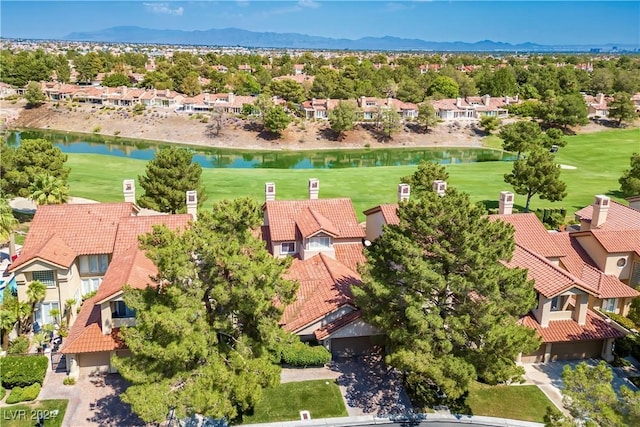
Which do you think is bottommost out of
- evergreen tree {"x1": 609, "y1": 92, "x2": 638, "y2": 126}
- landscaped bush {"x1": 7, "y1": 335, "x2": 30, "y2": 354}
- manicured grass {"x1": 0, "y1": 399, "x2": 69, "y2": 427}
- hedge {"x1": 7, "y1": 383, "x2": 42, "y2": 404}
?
manicured grass {"x1": 0, "y1": 399, "x2": 69, "y2": 427}

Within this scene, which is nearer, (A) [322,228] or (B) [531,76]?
(A) [322,228]

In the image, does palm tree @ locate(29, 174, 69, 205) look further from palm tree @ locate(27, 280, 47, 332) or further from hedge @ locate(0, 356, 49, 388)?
hedge @ locate(0, 356, 49, 388)

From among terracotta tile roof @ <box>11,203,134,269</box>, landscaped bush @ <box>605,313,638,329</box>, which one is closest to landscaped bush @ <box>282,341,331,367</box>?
terracotta tile roof @ <box>11,203,134,269</box>

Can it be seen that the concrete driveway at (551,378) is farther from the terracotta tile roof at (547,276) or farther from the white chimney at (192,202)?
the white chimney at (192,202)

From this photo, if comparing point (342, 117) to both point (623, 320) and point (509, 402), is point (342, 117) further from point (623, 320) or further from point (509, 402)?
point (509, 402)

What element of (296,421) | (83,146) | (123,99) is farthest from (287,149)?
(296,421)

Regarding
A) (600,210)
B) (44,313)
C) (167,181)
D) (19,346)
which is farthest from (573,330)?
(167,181)

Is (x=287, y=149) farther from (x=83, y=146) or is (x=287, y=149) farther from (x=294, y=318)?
(x=294, y=318)
